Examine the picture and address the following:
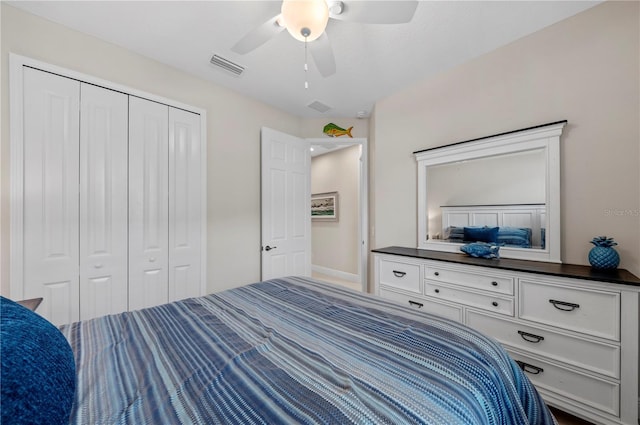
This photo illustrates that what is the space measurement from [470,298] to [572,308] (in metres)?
0.56

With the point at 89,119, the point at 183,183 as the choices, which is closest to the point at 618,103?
the point at 183,183

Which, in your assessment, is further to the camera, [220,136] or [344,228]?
[344,228]

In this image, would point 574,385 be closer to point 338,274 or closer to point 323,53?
point 323,53

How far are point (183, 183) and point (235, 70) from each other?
117 centimetres

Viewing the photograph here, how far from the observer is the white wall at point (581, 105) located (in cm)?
158

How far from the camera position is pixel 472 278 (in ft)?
6.23

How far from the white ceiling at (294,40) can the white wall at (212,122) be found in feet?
0.34

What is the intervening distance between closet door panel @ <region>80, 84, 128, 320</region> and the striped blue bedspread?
0.90m

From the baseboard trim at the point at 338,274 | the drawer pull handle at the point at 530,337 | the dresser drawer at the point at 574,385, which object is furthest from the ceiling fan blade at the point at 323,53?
the baseboard trim at the point at 338,274

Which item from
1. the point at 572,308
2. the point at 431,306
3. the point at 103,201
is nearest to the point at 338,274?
the point at 431,306

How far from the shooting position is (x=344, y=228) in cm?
483

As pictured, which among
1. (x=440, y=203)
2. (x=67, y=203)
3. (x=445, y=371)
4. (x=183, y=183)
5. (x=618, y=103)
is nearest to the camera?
(x=445, y=371)

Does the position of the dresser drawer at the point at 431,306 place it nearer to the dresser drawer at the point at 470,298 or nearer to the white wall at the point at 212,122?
the dresser drawer at the point at 470,298

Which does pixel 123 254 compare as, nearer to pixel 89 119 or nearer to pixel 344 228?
pixel 89 119
